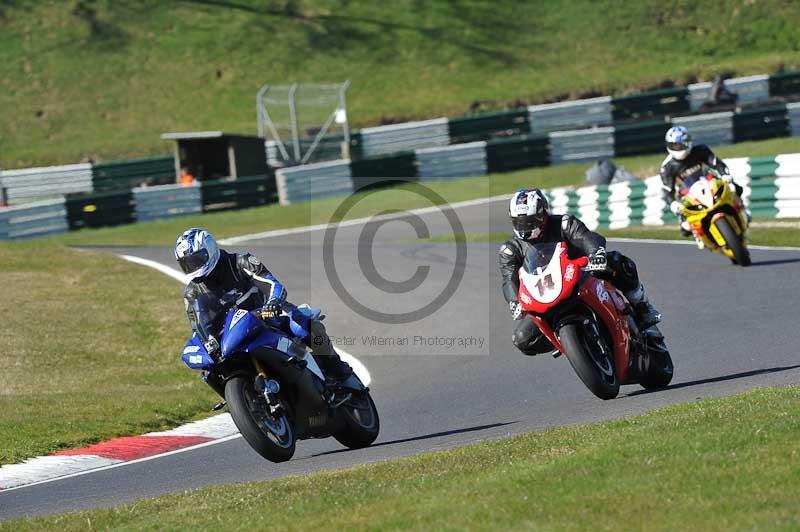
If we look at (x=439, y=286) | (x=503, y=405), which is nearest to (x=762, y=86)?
(x=439, y=286)

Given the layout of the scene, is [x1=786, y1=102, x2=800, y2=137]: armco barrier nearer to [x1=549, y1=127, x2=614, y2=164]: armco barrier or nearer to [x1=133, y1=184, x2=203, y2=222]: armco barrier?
[x1=549, y1=127, x2=614, y2=164]: armco barrier

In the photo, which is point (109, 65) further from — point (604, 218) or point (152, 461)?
point (152, 461)

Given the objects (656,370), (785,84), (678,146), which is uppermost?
(785,84)

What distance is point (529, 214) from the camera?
370 inches

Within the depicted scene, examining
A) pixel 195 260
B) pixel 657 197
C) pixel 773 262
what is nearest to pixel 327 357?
pixel 195 260

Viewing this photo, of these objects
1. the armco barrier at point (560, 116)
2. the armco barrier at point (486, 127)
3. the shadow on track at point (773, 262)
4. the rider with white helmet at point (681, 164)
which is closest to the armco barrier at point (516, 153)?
the armco barrier at point (486, 127)

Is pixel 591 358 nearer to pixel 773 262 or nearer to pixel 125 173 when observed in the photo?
pixel 773 262

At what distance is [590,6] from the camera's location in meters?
49.1

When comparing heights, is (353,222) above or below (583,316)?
below

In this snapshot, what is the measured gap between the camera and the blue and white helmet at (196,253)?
8.80 metres

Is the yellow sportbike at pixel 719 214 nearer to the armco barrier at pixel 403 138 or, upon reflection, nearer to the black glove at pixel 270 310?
the black glove at pixel 270 310

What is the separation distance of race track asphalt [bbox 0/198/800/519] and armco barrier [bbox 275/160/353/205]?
36.2ft

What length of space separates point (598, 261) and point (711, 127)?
24885 millimetres

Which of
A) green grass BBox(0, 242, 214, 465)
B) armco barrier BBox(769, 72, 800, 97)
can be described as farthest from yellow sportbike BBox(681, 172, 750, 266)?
armco barrier BBox(769, 72, 800, 97)
